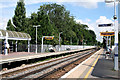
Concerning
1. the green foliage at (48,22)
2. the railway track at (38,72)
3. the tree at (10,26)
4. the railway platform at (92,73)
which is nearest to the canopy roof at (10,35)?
the green foliage at (48,22)

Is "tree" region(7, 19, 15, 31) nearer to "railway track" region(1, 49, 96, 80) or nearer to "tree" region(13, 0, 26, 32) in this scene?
"tree" region(13, 0, 26, 32)

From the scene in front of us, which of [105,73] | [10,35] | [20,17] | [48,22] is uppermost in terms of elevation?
[20,17]

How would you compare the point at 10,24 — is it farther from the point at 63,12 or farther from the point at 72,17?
the point at 72,17

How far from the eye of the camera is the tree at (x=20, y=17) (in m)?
43.6

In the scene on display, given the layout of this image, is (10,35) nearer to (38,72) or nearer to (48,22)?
(48,22)

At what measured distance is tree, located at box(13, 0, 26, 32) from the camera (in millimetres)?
43634

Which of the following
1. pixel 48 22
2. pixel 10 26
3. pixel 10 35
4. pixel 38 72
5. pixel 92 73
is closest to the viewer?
pixel 92 73

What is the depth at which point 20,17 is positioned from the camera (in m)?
43.8

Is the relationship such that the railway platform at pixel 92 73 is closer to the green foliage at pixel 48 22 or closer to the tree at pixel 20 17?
the green foliage at pixel 48 22

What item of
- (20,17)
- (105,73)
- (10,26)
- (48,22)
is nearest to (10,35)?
(48,22)

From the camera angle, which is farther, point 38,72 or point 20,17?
point 20,17

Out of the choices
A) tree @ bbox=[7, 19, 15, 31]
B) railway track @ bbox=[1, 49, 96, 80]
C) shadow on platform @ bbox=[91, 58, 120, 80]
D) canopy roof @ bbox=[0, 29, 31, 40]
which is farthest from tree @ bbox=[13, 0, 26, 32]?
shadow on platform @ bbox=[91, 58, 120, 80]

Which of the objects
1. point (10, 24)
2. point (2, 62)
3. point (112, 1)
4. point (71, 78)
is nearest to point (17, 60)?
point (2, 62)

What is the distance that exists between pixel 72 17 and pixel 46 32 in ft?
101
